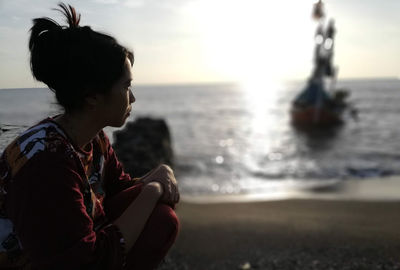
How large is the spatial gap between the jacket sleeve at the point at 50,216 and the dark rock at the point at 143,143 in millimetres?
4500

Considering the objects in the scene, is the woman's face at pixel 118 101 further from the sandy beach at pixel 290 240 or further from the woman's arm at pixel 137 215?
the sandy beach at pixel 290 240

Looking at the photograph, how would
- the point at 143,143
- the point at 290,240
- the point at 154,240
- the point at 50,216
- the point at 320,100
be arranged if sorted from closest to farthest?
1. the point at 50,216
2. the point at 154,240
3. the point at 290,240
4. the point at 143,143
5. the point at 320,100

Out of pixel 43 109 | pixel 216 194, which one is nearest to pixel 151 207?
pixel 43 109

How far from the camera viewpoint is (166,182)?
78.0 inches

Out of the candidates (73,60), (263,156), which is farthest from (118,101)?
(263,156)

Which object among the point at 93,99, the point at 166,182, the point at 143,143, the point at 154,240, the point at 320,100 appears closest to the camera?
the point at 93,99

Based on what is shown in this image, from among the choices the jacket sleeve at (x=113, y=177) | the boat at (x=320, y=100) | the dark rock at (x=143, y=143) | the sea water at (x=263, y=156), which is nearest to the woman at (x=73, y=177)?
the jacket sleeve at (x=113, y=177)

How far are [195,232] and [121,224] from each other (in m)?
3.02

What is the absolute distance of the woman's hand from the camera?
193 centimetres

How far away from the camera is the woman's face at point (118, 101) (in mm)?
1670

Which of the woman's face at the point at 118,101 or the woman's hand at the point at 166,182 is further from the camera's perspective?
the woman's hand at the point at 166,182

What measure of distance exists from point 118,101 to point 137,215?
506 millimetres

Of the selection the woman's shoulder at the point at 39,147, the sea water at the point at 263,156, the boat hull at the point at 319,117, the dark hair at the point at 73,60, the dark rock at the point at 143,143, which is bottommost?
the boat hull at the point at 319,117

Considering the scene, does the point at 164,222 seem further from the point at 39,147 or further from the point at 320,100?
the point at 320,100
